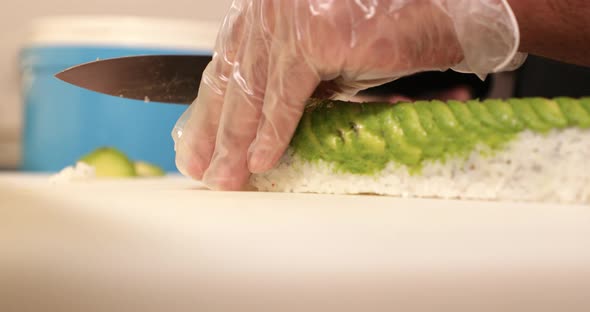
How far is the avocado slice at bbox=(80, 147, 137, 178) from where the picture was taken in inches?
68.9

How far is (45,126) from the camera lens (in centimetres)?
249

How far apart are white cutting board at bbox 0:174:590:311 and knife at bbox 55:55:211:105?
622 millimetres

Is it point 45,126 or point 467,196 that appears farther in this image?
point 45,126

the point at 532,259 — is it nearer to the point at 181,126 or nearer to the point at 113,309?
the point at 113,309

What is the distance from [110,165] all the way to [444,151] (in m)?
1.14

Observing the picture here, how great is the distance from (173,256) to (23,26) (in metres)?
3.04

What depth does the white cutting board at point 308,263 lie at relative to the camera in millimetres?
562

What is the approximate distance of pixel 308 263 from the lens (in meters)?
0.58

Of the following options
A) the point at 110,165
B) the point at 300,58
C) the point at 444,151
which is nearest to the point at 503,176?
the point at 444,151

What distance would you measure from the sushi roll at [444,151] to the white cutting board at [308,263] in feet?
0.46

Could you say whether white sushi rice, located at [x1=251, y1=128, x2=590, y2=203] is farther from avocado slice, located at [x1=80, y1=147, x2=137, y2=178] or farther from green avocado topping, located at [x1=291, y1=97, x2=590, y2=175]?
avocado slice, located at [x1=80, y1=147, x2=137, y2=178]

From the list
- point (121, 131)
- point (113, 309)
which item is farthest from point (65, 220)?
point (121, 131)

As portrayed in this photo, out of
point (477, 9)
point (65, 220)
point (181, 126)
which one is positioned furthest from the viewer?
point (181, 126)

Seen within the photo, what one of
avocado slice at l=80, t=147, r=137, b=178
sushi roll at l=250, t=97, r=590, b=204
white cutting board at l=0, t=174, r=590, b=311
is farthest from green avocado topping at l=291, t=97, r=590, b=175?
avocado slice at l=80, t=147, r=137, b=178
